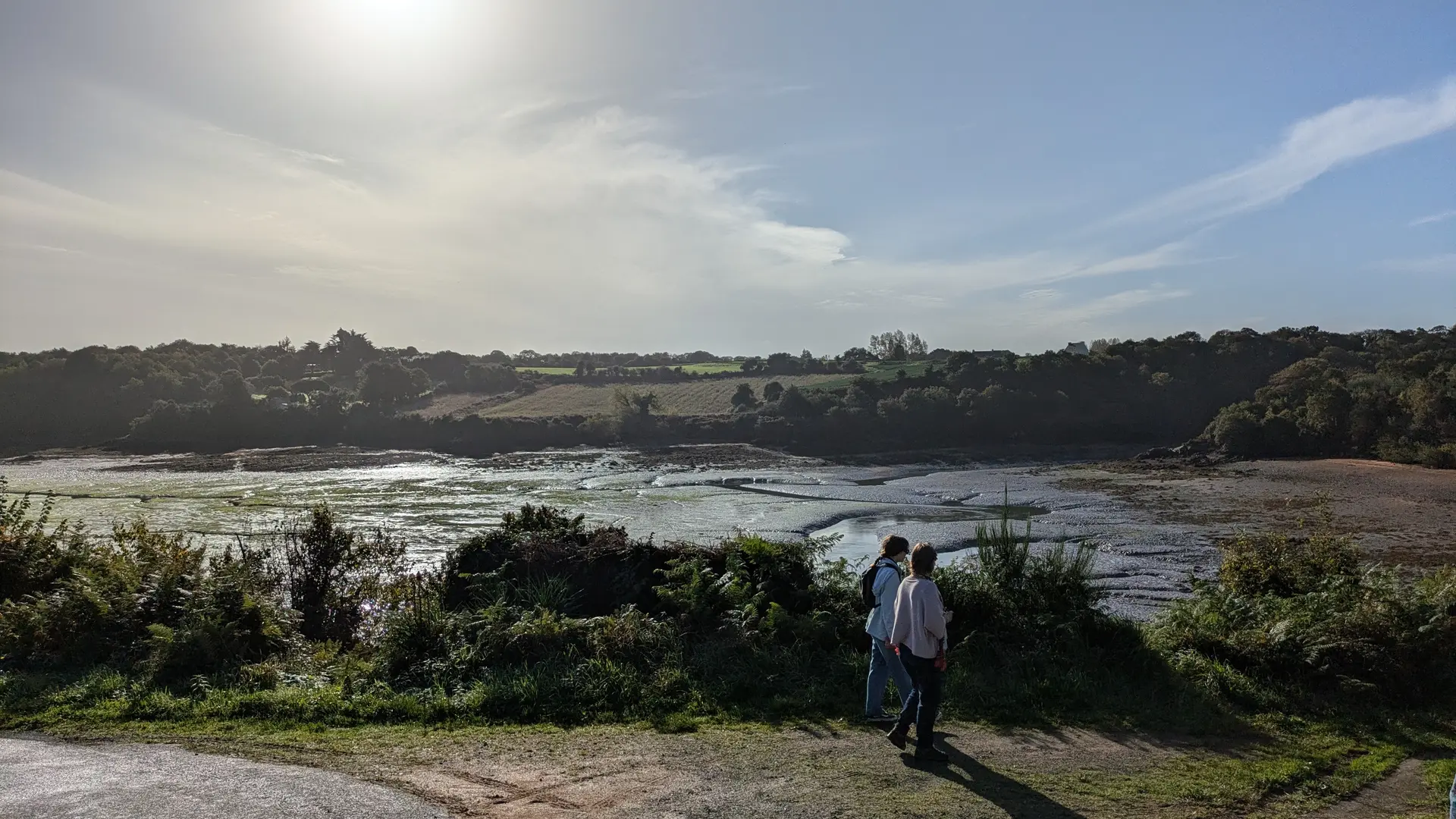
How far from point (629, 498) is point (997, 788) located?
99.1 ft

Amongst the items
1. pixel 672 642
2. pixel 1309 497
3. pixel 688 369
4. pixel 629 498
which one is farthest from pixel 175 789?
pixel 688 369

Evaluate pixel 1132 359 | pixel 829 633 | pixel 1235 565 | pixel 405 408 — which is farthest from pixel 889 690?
pixel 1132 359

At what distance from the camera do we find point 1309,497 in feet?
107

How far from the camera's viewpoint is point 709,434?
66.2 m

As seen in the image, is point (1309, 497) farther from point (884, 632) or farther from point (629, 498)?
point (884, 632)

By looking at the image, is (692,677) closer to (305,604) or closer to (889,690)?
(889,690)

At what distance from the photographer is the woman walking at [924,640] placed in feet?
22.1

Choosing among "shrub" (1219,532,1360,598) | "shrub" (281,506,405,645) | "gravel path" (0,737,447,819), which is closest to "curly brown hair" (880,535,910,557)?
"gravel path" (0,737,447,819)

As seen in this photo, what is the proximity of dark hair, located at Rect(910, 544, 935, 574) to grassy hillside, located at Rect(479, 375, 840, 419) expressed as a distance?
208ft

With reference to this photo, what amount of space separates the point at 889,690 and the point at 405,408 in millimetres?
72170

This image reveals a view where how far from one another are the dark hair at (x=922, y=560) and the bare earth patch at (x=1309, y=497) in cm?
1015

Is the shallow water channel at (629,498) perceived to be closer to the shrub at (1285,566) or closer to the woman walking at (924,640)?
the shrub at (1285,566)

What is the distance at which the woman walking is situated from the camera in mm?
6727

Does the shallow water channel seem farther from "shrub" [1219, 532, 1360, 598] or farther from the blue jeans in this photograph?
the blue jeans
